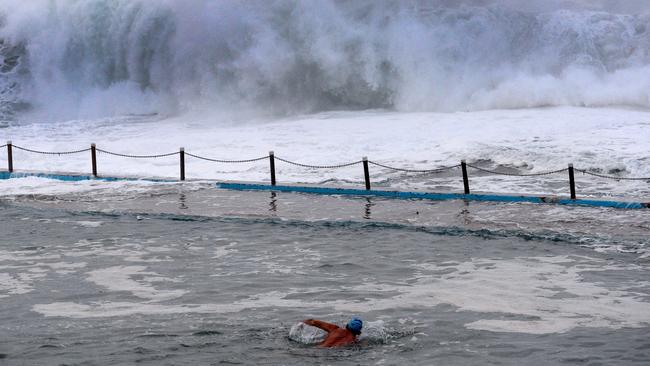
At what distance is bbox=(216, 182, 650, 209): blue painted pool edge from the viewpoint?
14062mm

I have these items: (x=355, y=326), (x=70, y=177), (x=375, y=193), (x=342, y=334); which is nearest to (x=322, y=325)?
(x=342, y=334)

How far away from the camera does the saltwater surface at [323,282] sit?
25.4 feet

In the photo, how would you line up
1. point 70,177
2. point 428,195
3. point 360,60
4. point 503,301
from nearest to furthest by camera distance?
1. point 503,301
2. point 428,195
3. point 70,177
4. point 360,60

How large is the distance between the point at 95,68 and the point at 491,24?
14059 millimetres

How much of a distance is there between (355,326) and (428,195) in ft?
25.8

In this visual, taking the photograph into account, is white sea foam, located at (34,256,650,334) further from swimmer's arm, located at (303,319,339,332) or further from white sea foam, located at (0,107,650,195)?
white sea foam, located at (0,107,650,195)

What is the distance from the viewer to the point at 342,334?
7.89m

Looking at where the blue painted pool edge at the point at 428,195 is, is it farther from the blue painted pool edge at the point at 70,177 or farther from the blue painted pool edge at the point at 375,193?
the blue painted pool edge at the point at 70,177

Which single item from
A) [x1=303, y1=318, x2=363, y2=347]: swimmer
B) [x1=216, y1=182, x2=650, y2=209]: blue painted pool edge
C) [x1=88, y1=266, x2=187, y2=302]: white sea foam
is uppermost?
[x1=216, y1=182, x2=650, y2=209]: blue painted pool edge

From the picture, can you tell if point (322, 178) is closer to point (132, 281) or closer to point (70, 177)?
point (70, 177)

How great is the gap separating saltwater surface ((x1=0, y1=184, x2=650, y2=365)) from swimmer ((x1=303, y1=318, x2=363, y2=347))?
0.40 feet

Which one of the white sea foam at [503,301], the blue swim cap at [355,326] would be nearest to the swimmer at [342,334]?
the blue swim cap at [355,326]

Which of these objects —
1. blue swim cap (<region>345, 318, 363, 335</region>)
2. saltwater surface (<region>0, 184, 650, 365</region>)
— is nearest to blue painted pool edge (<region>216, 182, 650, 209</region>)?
saltwater surface (<region>0, 184, 650, 365</region>)

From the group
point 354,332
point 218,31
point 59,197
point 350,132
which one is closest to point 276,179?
point 59,197
